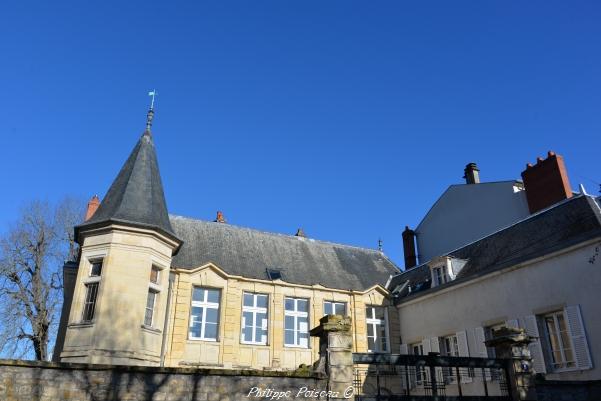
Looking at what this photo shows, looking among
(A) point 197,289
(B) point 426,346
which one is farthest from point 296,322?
(B) point 426,346

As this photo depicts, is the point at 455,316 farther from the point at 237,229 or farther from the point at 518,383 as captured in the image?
the point at 237,229

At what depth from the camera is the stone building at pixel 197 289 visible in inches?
451

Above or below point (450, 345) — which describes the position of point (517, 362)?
below

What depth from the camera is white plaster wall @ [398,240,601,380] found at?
1060 centimetres

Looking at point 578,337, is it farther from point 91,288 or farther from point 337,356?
point 91,288

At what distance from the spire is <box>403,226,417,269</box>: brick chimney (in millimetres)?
10952

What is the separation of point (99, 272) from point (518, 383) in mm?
9504

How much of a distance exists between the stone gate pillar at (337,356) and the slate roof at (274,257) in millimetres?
8019

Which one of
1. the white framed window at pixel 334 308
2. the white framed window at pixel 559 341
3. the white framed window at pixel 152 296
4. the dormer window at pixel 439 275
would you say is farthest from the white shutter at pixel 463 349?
the white framed window at pixel 152 296

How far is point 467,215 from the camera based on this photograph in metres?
19.0

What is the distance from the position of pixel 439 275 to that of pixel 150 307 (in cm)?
878

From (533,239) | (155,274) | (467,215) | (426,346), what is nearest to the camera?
(155,274)

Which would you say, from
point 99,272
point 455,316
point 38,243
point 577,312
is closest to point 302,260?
point 455,316

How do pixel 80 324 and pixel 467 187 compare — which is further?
pixel 467 187
